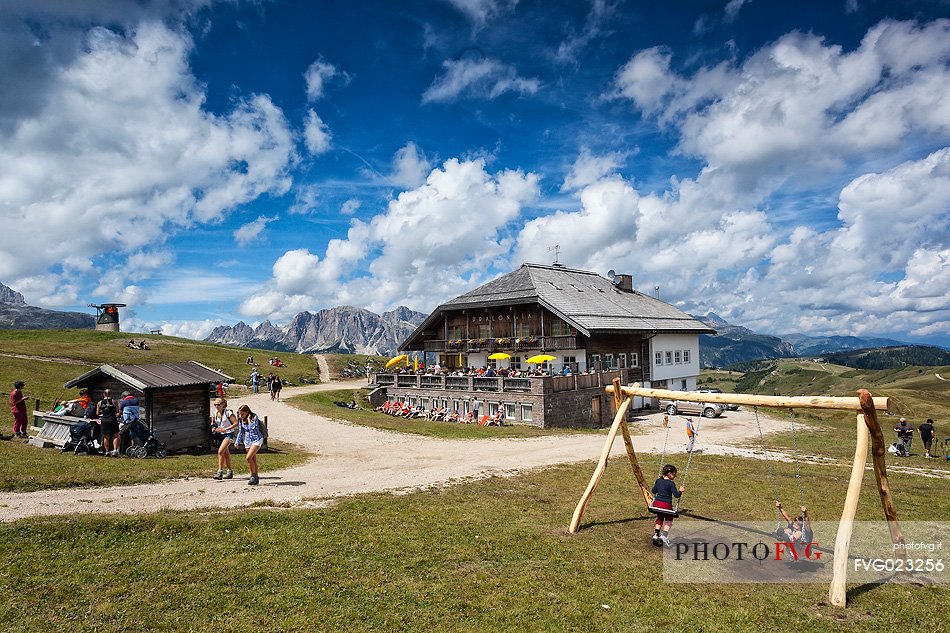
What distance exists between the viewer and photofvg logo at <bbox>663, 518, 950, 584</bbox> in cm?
1033

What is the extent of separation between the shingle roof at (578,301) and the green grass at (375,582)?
93.2 feet

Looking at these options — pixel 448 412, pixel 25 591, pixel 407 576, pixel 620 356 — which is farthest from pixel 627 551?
pixel 620 356


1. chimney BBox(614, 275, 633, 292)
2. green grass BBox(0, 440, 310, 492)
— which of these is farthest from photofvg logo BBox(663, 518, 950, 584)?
chimney BBox(614, 275, 633, 292)

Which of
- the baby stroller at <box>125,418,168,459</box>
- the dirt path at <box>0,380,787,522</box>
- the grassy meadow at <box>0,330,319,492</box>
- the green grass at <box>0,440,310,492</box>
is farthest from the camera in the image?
the baby stroller at <box>125,418,168,459</box>

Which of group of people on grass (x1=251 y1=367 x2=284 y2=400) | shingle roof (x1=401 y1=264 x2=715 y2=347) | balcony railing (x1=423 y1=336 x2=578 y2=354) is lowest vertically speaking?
group of people on grass (x1=251 y1=367 x2=284 y2=400)

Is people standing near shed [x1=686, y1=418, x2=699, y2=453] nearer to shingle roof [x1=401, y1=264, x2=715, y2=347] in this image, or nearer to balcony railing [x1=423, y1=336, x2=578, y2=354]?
balcony railing [x1=423, y1=336, x2=578, y2=354]

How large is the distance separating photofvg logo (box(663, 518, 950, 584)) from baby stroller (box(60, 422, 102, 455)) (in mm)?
18539

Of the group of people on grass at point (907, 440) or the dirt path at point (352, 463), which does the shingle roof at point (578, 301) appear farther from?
the group of people on grass at point (907, 440)

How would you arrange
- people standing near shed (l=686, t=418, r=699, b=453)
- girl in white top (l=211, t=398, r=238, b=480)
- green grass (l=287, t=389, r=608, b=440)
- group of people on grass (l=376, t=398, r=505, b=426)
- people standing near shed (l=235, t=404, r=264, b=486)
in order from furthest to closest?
group of people on grass (l=376, t=398, r=505, b=426)
green grass (l=287, t=389, r=608, b=440)
people standing near shed (l=686, t=418, r=699, b=453)
girl in white top (l=211, t=398, r=238, b=480)
people standing near shed (l=235, t=404, r=264, b=486)

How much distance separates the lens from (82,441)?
18.5 meters

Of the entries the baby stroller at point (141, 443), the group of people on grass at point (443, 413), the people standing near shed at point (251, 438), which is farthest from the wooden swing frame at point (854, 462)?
the group of people on grass at point (443, 413)

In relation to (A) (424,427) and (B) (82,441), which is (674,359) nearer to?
(A) (424,427)

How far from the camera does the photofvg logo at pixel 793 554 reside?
1033cm

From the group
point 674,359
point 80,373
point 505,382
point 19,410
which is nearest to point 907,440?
point 505,382
